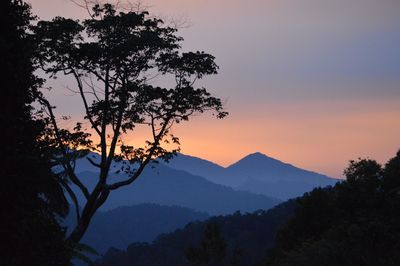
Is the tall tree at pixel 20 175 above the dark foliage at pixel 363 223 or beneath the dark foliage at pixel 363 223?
beneath

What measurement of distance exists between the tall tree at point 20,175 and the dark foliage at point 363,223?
2416 cm

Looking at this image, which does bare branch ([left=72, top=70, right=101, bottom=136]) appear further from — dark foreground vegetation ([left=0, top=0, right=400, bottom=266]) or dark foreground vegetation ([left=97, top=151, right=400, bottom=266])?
dark foreground vegetation ([left=97, top=151, right=400, bottom=266])

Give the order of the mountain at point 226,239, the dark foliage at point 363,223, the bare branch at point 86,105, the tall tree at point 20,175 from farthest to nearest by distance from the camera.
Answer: the mountain at point 226,239
the dark foliage at point 363,223
the bare branch at point 86,105
the tall tree at point 20,175

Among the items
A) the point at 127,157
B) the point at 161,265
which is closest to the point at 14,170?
the point at 127,157

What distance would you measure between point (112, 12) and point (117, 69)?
2.13 metres

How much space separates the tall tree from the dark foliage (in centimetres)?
2416

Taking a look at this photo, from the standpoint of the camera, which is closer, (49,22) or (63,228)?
(63,228)

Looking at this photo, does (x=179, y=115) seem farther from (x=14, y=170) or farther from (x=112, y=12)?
(x=14, y=170)

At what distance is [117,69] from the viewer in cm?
1869

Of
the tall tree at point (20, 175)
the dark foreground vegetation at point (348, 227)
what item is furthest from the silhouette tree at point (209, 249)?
the tall tree at point (20, 175)

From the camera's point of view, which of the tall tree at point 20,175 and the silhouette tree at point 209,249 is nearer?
the tall tree at point 20,175

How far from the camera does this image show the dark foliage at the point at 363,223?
34.8 metres

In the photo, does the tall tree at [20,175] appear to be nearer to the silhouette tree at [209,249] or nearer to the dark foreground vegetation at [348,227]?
the dark foreground vegetation at [348,227]

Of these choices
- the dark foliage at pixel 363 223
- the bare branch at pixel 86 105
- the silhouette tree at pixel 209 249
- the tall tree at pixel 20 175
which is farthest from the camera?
the silhouette tree at pixel 209 249
